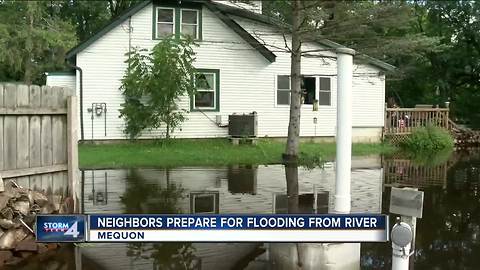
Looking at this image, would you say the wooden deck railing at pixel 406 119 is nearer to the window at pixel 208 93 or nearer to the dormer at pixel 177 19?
the window at pixel 208 93

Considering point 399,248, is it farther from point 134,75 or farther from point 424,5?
point 424,5

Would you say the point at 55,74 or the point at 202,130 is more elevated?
the point at 55,74

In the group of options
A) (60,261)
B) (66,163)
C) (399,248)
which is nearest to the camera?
(399,248)

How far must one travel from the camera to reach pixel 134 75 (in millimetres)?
18922

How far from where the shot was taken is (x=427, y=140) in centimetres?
2198

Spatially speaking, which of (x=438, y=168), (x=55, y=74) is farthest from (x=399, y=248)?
(x=55, y=74)

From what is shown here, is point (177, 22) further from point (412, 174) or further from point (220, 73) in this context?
point (412, 174)

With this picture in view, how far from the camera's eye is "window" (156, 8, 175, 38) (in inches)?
826

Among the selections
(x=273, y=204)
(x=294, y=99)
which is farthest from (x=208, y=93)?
(x=273, y=204)

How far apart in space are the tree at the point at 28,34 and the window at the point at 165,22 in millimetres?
10105

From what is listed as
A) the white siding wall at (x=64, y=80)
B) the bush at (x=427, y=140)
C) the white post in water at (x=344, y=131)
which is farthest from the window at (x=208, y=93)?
the white post in water at (x=344, y=131)

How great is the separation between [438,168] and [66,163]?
11.2 meters

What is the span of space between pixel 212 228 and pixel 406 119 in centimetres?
2095

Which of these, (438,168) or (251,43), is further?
(251,43)
